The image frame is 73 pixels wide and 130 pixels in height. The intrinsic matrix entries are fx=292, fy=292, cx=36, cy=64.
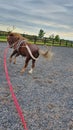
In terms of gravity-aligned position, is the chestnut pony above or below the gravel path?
above

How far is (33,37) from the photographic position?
138ft

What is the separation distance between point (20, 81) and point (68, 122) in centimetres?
427

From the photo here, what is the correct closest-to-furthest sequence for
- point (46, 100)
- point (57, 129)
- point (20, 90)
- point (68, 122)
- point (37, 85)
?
point (57, 129) < point (68, 122) < point (46, 100) < point (20, 90) < point (37, 85)

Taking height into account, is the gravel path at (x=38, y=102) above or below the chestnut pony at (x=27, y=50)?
below

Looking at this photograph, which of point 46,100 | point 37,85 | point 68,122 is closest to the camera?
point 68,122

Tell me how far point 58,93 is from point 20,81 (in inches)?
70.5

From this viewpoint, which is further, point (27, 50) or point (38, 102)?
point (27, 50)

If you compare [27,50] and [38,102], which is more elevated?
[27,50]

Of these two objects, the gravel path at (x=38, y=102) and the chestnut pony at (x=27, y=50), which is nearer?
the gravel path at (x=38, y=102)

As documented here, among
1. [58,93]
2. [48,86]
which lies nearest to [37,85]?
[48,86]

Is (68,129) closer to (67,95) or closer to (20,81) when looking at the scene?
(67,95)

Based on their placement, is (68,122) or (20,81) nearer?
(68,122)

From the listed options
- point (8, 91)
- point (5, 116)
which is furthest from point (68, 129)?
point (8, 91)

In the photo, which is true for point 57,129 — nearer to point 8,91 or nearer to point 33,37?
point 8,91
